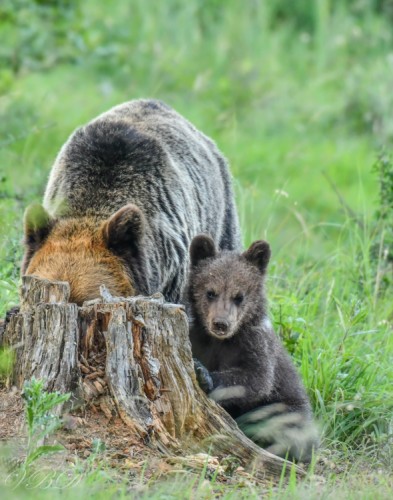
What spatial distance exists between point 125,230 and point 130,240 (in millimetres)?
103

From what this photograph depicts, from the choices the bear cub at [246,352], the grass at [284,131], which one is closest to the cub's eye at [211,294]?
the bear cub at [246,352]

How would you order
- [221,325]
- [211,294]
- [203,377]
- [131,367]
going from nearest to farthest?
1. [131,367]
2. [203,377]
3. [221,325]
4. [211,294]

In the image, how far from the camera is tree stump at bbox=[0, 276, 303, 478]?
20.8 feet

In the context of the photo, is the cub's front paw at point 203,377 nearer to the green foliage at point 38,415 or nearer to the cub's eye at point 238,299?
the cub's eye at point 238,299

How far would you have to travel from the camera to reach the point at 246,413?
7.15m

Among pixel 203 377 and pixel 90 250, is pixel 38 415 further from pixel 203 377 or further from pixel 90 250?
pixel 90 250

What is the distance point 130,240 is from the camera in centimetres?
751

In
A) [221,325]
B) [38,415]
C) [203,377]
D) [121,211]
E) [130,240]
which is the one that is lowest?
[38,415]

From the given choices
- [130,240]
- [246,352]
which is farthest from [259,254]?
[130,240]

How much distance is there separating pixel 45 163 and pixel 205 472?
21.5 feet

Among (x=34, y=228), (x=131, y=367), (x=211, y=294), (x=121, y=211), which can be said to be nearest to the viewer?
(x=131, y=367)

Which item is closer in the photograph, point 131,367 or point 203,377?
point 131,367

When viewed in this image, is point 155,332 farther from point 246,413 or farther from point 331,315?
point 331,315

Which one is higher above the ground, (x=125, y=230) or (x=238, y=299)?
(x=125, y=230)
